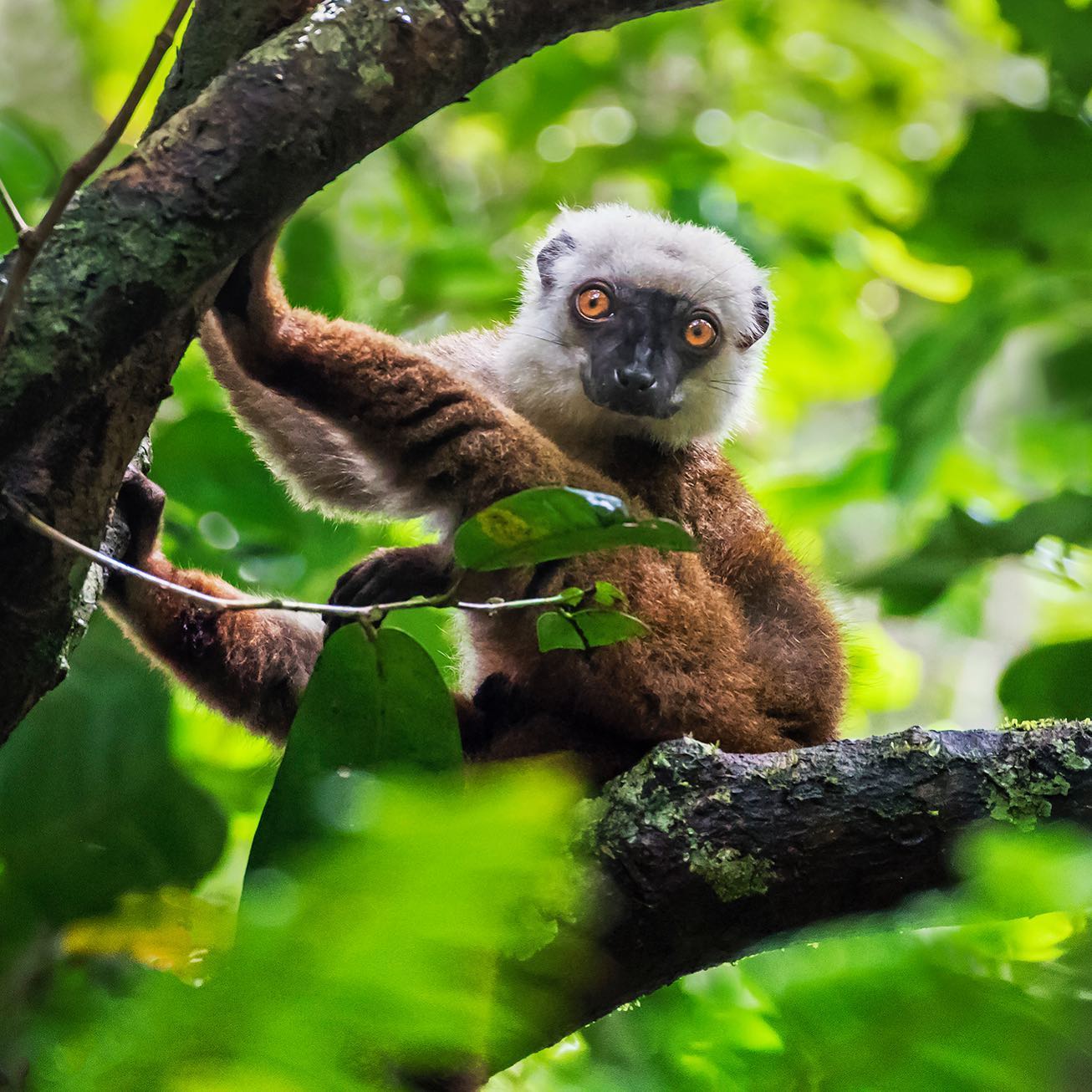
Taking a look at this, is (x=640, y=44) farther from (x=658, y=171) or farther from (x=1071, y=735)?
(x=1071, y=735)

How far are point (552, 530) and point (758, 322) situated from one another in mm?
3616

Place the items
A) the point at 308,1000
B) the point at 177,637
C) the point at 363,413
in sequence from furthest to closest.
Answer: the point at 177,637
the point at 363,413
the point at 308,1000

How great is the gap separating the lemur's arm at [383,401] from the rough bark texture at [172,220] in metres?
0.59

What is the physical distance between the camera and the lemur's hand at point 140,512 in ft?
12.2

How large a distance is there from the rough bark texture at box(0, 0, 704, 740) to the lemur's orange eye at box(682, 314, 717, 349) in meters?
2.24

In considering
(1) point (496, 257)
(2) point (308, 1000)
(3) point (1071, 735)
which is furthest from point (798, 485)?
(2) point (308, 1000)

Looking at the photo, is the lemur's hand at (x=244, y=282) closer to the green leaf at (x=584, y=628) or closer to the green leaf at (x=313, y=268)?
the green leaf at (x=584, y=628)

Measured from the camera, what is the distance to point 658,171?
7496mm

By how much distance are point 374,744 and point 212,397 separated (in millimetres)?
3641

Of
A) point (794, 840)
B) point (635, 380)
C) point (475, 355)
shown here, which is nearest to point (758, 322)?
point (635, 380)

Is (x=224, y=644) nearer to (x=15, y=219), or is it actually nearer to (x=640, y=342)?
(x=640, y=342)

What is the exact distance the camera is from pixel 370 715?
264cm

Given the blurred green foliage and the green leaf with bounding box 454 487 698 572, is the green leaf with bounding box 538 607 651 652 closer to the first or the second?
the green leaf with bounding box 454 487 698 572

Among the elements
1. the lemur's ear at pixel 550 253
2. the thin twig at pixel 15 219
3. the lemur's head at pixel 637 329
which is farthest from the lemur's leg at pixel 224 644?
the lemur's ear at pixel 550 253
